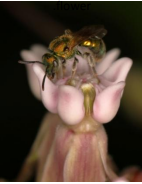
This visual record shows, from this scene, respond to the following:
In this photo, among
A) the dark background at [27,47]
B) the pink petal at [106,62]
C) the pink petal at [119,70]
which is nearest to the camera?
the pink petal at [119,70]

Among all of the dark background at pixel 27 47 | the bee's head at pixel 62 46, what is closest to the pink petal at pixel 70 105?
the bee's head at pixel 62 46

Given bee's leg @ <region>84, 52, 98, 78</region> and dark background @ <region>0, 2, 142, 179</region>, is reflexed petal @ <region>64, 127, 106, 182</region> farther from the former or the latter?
dark background @ <region>0, 2, 142, 179</region>

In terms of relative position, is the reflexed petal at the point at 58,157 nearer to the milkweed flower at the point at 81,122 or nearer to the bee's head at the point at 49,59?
the milkweed flower at the point at 81,122

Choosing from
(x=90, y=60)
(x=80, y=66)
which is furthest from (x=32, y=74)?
(x=90, y=60)

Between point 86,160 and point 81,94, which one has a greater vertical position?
point 81,94

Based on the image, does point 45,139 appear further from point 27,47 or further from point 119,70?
point 27,47

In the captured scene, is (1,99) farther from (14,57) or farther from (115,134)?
(115,134)

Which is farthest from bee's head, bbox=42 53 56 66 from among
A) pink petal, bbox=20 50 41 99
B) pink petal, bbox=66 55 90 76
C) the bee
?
pink petal, bbox=20 50 41 99
